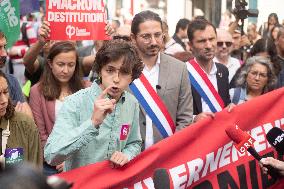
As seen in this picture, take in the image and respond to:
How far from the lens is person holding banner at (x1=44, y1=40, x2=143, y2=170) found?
131 inches

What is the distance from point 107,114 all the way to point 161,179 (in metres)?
0.68

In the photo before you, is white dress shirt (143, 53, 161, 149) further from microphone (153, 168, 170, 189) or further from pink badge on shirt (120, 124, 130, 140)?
pink badge on shirt (120, 124, 130, 140)

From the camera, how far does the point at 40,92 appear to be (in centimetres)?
495

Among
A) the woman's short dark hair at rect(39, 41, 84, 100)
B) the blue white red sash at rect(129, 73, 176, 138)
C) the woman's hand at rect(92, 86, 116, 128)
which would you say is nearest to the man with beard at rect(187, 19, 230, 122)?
the blue white red sash at rect(129, 73, 176, 138)

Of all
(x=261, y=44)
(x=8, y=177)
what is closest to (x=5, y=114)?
(x=8, y=177)

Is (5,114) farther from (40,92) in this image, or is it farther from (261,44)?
(261,44)

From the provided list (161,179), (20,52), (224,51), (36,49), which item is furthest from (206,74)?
(20,52)

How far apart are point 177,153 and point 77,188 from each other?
727mm

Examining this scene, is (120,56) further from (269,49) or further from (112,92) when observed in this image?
(269,49)

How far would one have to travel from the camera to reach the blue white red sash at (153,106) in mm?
4570

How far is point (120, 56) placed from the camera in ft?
11.4

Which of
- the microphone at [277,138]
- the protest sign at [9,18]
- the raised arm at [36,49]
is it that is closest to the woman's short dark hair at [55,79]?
the raised arm at [36,49]

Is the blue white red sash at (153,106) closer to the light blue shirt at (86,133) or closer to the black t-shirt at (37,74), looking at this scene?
the light blue shirt at (86,133)

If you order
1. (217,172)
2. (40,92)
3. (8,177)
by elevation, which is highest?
(8,177)
